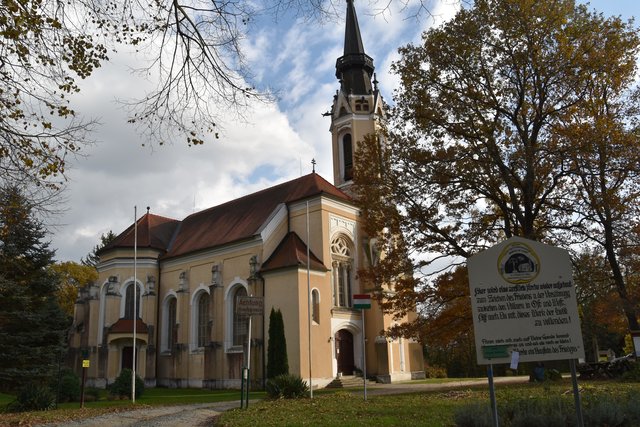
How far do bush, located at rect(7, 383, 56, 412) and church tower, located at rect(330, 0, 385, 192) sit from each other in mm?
21480

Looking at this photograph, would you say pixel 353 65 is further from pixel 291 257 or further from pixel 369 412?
pixel 369 412

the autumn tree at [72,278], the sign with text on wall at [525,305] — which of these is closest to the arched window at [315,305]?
the sign with text on wall at [525,305]

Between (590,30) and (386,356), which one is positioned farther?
(386,356)

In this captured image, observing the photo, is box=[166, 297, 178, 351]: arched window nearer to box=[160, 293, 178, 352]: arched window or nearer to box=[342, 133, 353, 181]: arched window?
box=[160, 293, 178, 352]: arched window

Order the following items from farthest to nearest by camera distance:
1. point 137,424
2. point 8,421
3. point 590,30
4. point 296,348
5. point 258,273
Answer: point 258,273, point 296,348, point 590,30, point 8,421, point 137,424

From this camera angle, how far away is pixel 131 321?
113 ft

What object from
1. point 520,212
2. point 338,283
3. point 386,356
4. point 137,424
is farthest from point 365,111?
point 137,424

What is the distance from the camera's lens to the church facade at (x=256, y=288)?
27688mm

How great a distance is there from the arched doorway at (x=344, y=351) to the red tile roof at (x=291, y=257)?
13.0 ft

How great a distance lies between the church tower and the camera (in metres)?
35.3

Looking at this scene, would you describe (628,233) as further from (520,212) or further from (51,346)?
(51,346)

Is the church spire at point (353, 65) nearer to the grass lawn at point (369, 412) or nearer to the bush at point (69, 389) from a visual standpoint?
the bush at point (69, 389)

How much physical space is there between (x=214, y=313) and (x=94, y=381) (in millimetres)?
9255

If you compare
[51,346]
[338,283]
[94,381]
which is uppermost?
[338,283]
